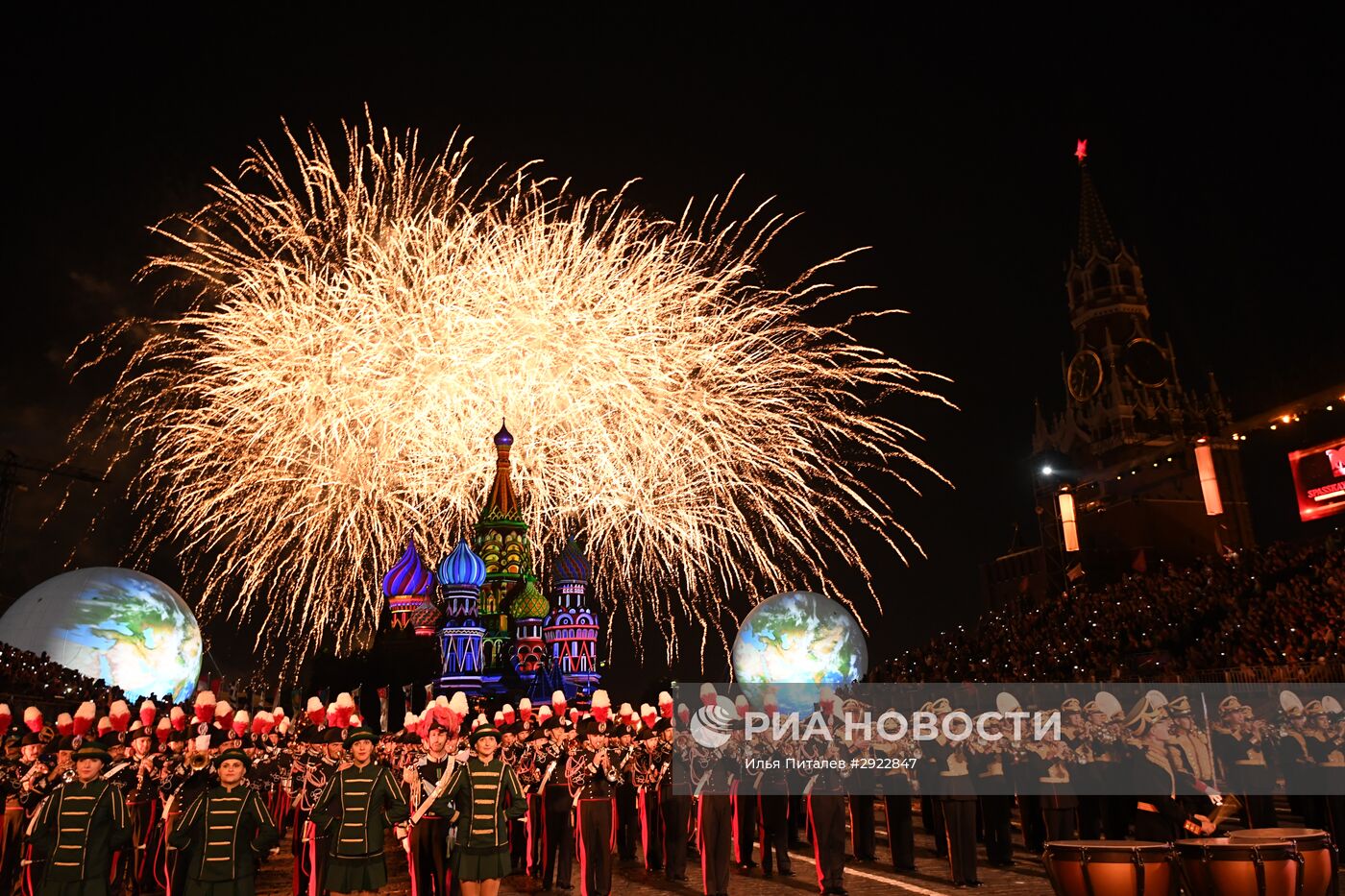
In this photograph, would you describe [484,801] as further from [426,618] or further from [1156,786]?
[426,618]

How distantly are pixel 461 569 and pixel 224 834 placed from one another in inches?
2348

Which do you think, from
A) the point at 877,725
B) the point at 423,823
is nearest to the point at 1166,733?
the point at 877,725

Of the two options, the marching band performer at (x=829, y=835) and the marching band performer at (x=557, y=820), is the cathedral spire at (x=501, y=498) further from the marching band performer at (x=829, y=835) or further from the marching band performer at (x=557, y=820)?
the marching band performer at (x=829, y=835)

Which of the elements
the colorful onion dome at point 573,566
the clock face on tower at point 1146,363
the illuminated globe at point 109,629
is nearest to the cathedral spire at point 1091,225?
the clock face on tower at point 1146,363

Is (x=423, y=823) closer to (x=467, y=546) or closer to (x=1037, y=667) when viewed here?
(x=1037, y=667)

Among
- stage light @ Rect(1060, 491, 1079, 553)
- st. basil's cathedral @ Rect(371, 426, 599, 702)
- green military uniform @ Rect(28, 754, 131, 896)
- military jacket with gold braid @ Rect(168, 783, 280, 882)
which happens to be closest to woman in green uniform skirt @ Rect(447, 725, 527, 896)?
military jacket with gold braid @ Rect(168, 783, 280, 882)

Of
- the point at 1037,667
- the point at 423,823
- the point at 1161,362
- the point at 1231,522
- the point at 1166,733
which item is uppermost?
the point at 1161,362

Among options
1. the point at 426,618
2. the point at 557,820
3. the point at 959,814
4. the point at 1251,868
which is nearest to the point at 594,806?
the point at 557,820

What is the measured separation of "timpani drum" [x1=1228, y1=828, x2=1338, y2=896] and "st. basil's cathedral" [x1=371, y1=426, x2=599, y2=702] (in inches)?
2321

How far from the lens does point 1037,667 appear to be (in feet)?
98.9

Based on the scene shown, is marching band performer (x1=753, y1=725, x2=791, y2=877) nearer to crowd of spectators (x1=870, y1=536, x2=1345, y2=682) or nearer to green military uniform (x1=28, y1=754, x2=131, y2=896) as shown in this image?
green military uniform (x1=28, y1=754, x2=131, y2=896)

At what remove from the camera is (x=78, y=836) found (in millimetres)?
8898

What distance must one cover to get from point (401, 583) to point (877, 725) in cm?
6862

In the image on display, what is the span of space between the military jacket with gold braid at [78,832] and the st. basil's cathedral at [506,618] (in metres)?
57.2
